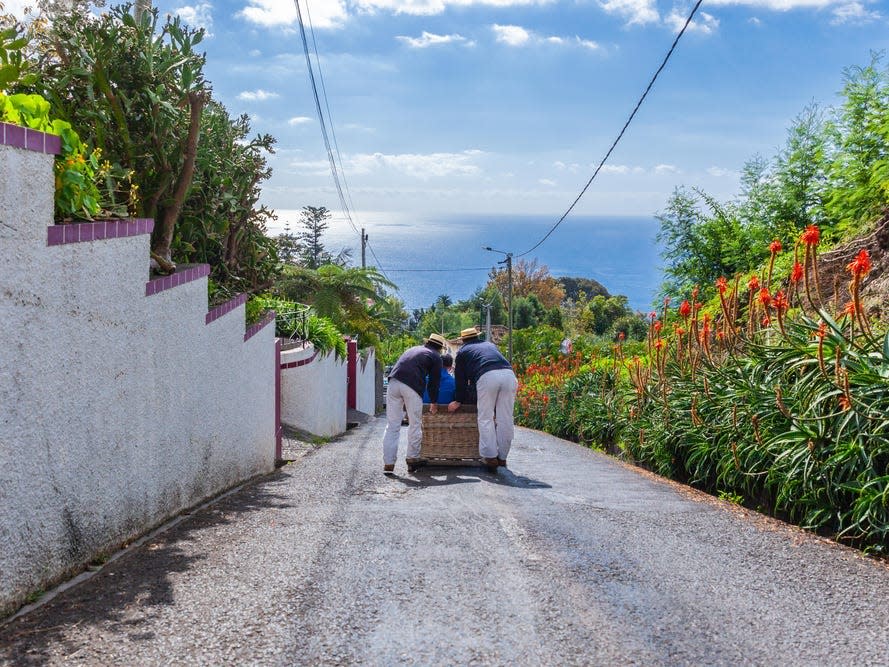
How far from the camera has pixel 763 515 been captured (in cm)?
704

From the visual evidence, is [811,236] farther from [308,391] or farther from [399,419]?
[308,391]

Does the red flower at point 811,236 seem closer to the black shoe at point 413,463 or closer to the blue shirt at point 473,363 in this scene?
the blue shirt at point 473,363

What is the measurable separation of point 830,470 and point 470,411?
4.39 m

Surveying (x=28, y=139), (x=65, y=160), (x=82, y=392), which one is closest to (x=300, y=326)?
(x=65, y=160)

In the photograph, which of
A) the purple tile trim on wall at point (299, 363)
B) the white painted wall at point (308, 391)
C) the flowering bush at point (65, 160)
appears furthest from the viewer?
the white painted wall at point (308, 391)

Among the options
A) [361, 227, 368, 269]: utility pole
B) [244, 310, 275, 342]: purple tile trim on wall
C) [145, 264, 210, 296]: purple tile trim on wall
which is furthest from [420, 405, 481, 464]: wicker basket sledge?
[361, 227, 368, 269]: utility pole

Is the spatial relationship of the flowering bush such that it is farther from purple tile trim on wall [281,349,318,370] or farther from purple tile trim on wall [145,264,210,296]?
purple tile trim on wall [281,349,318,370]

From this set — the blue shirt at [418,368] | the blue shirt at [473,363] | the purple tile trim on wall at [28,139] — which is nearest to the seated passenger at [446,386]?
the blue shirt at [473,363]

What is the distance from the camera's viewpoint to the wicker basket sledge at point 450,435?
954cm

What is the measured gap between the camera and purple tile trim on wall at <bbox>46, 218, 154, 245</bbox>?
14.6 ft

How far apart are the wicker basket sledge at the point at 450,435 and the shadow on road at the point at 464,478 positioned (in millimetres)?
178

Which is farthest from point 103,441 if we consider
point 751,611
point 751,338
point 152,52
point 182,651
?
point 751,338

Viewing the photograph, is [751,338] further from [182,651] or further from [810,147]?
[810,147]

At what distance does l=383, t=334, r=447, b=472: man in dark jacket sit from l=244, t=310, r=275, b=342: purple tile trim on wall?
1.69 meters
